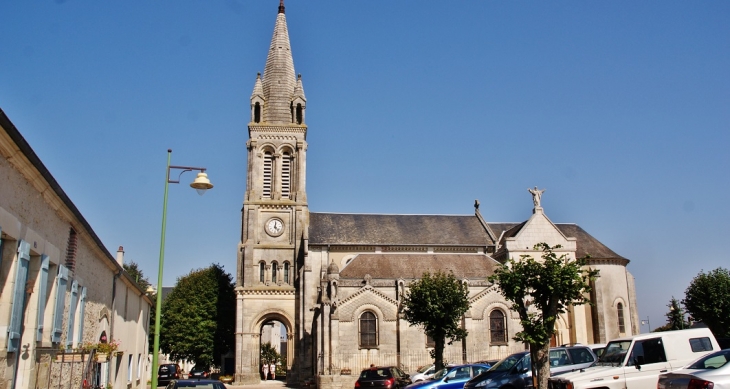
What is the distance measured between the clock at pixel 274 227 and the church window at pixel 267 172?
2.13 metres

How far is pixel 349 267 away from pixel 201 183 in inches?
1188

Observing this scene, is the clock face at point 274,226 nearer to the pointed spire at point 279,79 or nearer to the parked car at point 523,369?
the pointed spire at point 279,79

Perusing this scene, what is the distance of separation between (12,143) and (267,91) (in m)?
43.2

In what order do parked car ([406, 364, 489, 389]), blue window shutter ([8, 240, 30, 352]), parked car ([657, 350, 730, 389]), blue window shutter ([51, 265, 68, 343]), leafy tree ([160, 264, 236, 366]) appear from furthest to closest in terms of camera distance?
leafy tree ([160, 264, 236, 366]) < parked car ([406, 364, 489, 389]) < blue window shutter ([51, 265, 68, 343]) < parked car ([657, 350, 730, 389]) < blue window shutter ([8, 240, 30, 352])

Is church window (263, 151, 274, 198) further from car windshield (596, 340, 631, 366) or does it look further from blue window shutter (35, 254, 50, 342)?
blue window shutter (35, 254, 50, 342)

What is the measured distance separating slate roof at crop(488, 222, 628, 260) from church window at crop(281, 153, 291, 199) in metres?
17.0

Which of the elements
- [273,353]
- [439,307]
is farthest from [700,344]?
[273,353]

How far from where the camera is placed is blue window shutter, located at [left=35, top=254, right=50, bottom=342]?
12317 mm

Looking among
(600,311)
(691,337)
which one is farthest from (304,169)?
(691,337)

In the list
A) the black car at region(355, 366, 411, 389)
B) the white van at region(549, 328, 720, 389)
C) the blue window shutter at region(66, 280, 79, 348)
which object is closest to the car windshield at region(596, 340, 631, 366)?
the white van at region(549, 328, 720, 389)

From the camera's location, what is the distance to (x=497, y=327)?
42906 mm

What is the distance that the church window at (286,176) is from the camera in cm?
5050

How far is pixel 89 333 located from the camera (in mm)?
18516

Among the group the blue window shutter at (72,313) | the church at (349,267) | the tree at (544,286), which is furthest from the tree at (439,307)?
the blue window shutter at (72,313)
